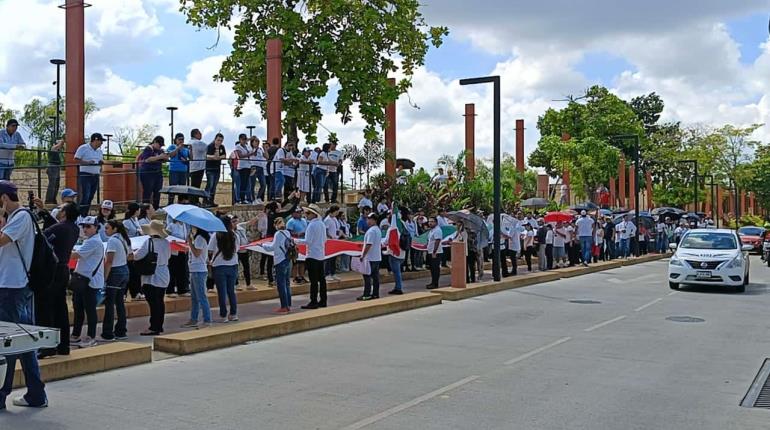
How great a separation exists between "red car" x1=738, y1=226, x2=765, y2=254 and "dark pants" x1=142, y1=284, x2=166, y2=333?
3853 cm

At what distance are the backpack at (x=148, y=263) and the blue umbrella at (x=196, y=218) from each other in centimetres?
64

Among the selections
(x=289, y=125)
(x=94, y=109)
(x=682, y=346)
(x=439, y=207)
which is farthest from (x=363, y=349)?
(x=94, y=109)

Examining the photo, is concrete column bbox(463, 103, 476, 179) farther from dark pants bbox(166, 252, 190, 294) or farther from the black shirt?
dark pants bbox(166, 252, 190, 294)

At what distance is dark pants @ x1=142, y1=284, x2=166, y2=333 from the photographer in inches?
465

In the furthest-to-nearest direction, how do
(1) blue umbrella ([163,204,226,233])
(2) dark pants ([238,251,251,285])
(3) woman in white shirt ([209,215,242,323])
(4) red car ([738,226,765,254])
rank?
(4) red car ([738,226,765,254]) → (2) dark pants ([238,251,251,285]) → (3) woman in white shirt ([209,215,242,323]) → (1) blue umbrella ([163,204,226,233])

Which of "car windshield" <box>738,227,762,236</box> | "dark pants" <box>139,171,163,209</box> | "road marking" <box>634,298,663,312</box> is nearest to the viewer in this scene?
"road marking" <box>634,298,663,312</box>

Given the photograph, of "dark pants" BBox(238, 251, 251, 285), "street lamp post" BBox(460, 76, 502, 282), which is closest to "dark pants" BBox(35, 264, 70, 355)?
"dark pants" BBox(238, 251, 251, 285)

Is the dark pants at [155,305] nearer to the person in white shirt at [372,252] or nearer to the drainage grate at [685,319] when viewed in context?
the person in white shirt at [372,252]

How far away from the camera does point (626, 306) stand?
56.3ft

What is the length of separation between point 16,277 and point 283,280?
22.1ft

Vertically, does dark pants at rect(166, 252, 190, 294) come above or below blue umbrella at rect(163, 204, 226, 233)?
below

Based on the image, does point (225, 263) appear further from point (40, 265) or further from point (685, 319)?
point (685, 319)

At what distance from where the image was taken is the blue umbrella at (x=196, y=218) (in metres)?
11.5

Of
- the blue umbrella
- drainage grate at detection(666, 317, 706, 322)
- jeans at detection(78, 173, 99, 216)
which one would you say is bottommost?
drainage grate at detection(666, 317, 706, 322)
